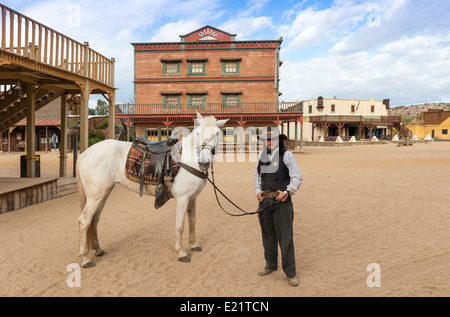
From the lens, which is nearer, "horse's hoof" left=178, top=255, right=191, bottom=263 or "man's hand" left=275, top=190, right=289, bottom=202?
"man's hand" left=275, top=190, right=289, bottom=202

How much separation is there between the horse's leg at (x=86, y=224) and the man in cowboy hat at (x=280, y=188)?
2.36 meters

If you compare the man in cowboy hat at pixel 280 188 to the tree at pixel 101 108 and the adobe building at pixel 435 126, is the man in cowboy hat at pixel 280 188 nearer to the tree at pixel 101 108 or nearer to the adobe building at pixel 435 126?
the adobe building at pixel 435 126

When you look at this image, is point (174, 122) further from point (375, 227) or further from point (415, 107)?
point (415, 107)

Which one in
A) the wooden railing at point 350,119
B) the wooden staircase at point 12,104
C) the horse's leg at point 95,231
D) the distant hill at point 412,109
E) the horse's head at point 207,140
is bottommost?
the horse's leg at point 95,231

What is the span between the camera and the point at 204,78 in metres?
28.5

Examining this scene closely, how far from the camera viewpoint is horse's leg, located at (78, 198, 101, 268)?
13.5 feet

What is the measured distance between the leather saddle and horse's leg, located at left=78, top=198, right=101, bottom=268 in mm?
636

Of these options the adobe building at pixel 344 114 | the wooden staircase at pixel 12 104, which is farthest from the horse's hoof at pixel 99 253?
the adobe building at pixel 344 114

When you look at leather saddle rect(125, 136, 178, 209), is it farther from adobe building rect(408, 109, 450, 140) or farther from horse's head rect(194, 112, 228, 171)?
adobe building rect(408, 109, 450, 140)

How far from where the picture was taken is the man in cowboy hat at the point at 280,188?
3568 mm

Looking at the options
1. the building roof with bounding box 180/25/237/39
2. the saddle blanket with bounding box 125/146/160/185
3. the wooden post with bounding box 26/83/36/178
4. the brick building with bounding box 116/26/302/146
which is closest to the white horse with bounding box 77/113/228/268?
the saddle blanket with bounding box 125/146/160/185

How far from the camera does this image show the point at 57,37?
7867mm

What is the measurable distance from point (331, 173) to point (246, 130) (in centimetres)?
1483

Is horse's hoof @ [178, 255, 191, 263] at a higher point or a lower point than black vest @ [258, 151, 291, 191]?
lower
